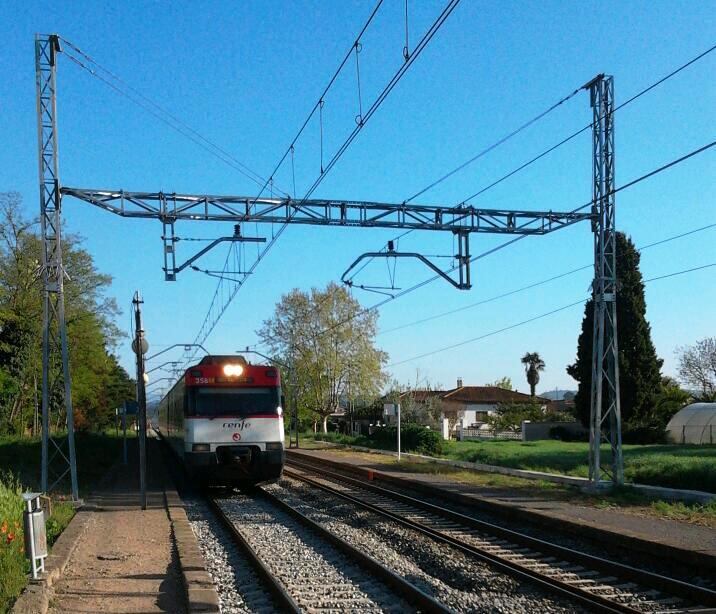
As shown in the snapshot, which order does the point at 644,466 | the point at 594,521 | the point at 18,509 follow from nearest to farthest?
1. the point at 18,509
2. the point at 594,521
3. the point at 644,466

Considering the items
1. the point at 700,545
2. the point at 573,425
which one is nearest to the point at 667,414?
the point at 573,425

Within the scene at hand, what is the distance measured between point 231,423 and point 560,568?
10.5m

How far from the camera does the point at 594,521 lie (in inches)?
544

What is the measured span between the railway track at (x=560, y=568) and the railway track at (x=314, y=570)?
5.60ft

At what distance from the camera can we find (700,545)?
36.4ft

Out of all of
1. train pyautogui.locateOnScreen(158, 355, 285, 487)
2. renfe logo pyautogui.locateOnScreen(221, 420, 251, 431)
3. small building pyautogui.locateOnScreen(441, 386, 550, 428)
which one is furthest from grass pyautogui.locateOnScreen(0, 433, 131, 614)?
small building pyautogui.locateOnScreen(441, 386, 550, 428)

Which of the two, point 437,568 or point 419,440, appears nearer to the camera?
point 437,568

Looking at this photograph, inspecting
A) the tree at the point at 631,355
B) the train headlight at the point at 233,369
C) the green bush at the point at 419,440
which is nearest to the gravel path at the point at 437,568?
the train headlight at the point at 233,369

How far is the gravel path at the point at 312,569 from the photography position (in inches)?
345

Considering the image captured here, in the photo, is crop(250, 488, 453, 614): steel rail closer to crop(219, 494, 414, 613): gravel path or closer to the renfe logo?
crop(219, 494, 414, 613): gravel path

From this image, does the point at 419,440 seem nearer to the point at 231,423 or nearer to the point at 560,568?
the point at 231,423

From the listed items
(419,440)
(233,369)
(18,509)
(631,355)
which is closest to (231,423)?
(233,369)

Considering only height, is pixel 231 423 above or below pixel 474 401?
above

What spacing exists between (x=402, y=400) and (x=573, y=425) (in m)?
12.6
